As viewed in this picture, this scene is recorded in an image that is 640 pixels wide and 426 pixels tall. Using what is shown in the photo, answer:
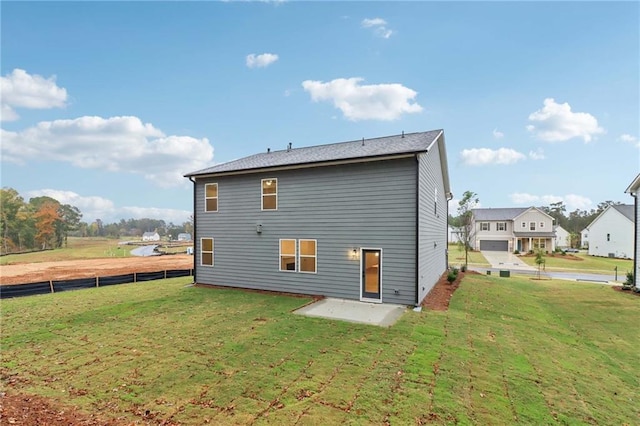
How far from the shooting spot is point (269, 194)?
1141 cm

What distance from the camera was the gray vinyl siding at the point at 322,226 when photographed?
9062 mm

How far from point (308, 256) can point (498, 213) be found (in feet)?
135

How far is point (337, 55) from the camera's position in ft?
60.1

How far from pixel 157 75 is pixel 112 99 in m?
6.56

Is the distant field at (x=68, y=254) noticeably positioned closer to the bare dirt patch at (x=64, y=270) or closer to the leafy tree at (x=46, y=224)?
the leafy tree at (x=46, y=224)

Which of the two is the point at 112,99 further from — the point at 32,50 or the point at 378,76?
the point at 378,76

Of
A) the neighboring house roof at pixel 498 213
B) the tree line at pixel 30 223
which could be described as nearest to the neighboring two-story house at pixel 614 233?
the neighboring house roof at pixel 498 213

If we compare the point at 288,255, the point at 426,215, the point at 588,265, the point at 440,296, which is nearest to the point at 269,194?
the point at 288,255

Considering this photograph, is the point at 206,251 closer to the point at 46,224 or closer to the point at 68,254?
the point at 68,254

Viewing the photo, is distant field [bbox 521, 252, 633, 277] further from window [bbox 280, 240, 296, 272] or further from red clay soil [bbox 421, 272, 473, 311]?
window [bbox 280, 240, 296, 272]

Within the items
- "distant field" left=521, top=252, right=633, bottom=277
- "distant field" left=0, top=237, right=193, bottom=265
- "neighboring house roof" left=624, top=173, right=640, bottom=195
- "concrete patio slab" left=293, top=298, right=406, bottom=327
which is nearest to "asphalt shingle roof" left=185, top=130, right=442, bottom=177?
"concrete patio slab" left=293, top=298, right=406, bottom=327

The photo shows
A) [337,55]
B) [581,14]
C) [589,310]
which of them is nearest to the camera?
[589,310]

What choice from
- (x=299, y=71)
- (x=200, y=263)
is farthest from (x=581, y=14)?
(x=200, y=263)

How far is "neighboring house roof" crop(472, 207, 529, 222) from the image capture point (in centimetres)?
3975
